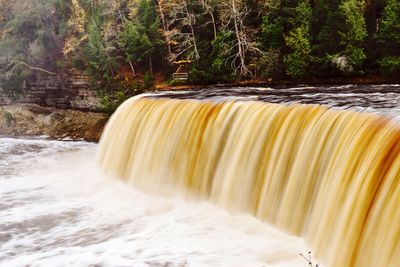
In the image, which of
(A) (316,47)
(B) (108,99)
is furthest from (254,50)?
(B) (108,99)

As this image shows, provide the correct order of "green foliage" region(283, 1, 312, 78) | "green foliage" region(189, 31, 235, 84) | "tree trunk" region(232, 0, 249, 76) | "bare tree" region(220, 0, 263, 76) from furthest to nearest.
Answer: "green foliage" region(189, 31, 235, 84) → "bare tree" region(220, 0, 263, 76) → "tree trunk" region(232, 0, 249, 76) → "green foliage" region(283, 1, 312, 78)

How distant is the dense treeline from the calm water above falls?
5464 millimetres

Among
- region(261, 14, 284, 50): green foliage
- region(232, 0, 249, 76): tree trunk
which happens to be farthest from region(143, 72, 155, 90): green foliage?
region(261, 14, 284, 50): green foliage

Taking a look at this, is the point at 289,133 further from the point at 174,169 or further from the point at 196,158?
the point at 174,169

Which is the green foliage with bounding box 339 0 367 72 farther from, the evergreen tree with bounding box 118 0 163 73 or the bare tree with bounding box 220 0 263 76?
the evergreen tree with bounding box 118 0 163 73

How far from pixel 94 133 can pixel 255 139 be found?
15468 millimetres

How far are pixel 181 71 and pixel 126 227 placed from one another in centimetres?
1671

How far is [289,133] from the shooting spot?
31.3 ft

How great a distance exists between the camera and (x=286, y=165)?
360 inches

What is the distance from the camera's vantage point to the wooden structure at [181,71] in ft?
79.1

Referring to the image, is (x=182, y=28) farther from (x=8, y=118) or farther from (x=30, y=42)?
(x=8, y=118)

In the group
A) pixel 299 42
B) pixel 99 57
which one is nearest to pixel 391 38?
pixel 299 42

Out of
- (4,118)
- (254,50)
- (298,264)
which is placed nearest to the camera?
(298,264)

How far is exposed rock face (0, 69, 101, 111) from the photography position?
87.3ft
